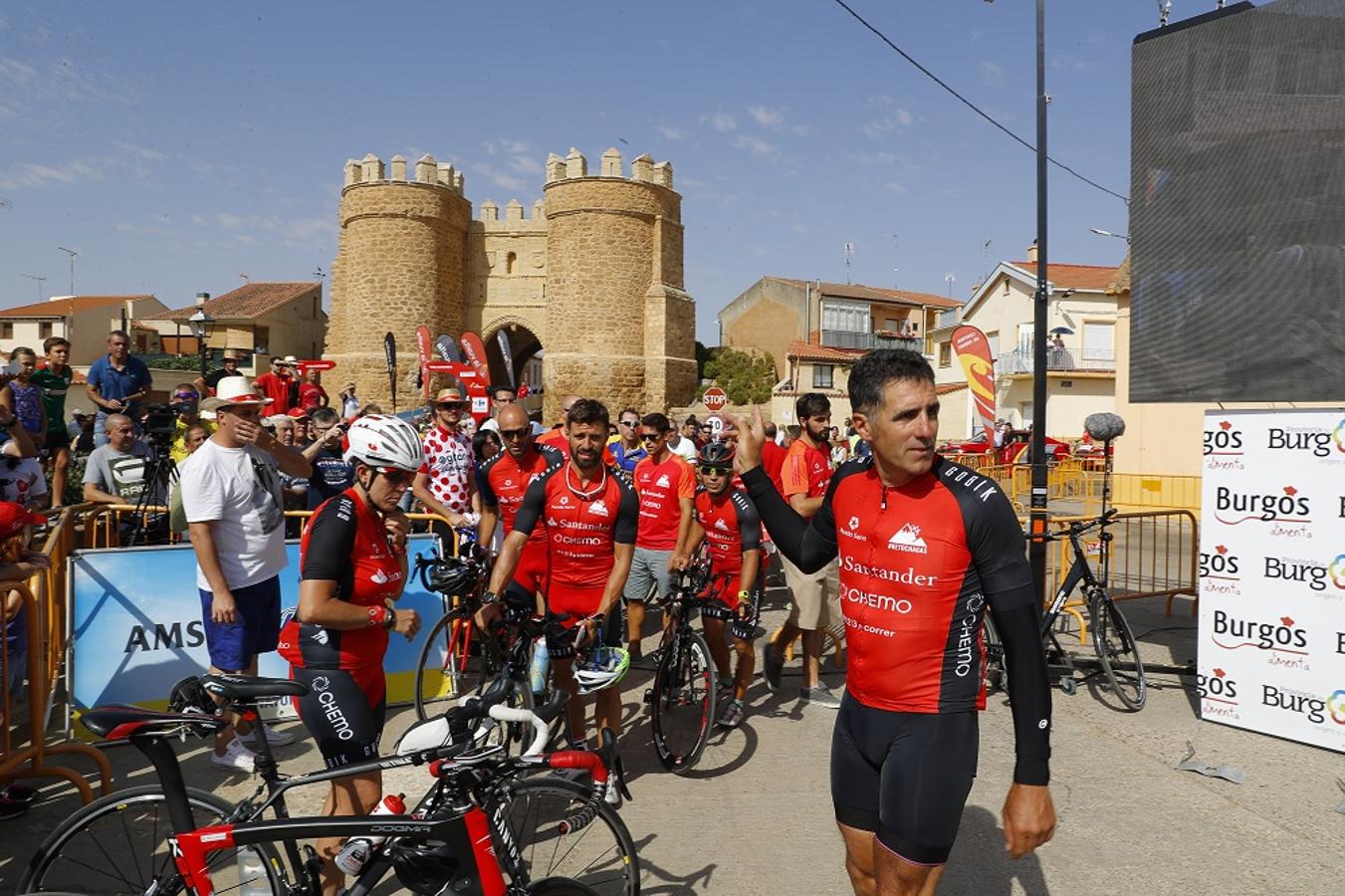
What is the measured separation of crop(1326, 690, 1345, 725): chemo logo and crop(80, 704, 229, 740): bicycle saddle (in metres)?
6.09

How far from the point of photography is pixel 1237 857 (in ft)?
12.9

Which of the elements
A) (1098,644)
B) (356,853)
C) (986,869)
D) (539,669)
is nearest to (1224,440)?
(1098,644)

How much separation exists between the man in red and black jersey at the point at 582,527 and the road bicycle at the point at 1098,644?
2.91 m

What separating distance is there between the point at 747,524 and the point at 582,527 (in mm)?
1805

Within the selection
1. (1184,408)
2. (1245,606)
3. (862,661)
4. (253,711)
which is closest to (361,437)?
(253,711)

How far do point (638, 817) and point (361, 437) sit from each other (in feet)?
7.76

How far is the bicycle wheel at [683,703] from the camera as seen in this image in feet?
16.1

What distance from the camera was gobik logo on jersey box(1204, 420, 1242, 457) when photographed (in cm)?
580

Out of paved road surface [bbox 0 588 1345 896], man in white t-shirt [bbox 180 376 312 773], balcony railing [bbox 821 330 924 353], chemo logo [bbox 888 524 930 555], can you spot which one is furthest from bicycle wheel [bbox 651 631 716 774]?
balcony railing [bbox 821 330 924 353]

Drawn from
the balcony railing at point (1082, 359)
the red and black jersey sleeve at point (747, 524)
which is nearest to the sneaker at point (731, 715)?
the red and black jersey sleeve at point (747, 524)

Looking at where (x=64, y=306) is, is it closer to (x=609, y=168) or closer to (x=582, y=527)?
(x=609, y=168)

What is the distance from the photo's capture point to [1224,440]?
5.89 meters

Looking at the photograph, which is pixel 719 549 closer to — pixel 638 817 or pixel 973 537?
pixel 638 817

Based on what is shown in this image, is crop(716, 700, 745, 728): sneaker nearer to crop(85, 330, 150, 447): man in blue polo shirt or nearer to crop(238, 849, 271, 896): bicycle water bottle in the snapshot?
crop(238, 849, 271, 896): bicycle water bottle
